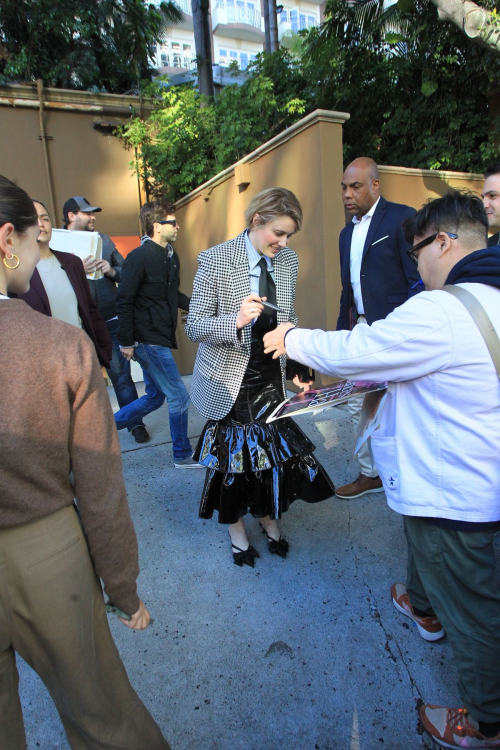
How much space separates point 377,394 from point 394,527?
1.50 m

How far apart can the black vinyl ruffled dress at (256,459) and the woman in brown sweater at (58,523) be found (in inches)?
48.1

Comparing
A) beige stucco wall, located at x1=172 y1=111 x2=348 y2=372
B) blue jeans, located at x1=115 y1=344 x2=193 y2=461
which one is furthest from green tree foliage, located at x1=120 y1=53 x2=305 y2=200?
blue jeans, located at x1=115 y1=344 x2=193 y2=461

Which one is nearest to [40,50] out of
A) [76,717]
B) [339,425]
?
[339,425]

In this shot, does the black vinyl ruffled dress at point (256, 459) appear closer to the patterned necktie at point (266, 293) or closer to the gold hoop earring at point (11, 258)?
the patterned necktie at point (266, 293)

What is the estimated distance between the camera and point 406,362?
1.36 meters

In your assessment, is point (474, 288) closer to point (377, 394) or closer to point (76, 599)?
point (377, 394)

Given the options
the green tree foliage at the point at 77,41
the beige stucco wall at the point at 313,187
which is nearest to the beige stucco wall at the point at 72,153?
the green tree foliage at the point at 77,41

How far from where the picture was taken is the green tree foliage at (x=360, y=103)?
7.78 meters

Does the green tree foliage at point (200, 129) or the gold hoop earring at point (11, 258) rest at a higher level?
the green tree foliage at point (200, 129)

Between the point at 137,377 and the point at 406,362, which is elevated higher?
the point at 406,362

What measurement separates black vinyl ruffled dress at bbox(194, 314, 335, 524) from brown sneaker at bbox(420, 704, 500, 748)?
1.07 metres

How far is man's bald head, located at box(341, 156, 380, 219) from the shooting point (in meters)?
3.23

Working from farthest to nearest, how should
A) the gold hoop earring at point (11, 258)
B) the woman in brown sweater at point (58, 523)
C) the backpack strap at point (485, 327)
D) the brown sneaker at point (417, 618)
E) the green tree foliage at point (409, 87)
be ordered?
the green tree foliage at point (409, 87)
the brown sneaker at point (417, 618)
the backpack strap at point (485, 327)
the gold hoop earring at point (11, 258)
the woman in brown sweater at point (58, 523)

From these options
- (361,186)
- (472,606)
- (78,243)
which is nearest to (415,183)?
(361,186)
